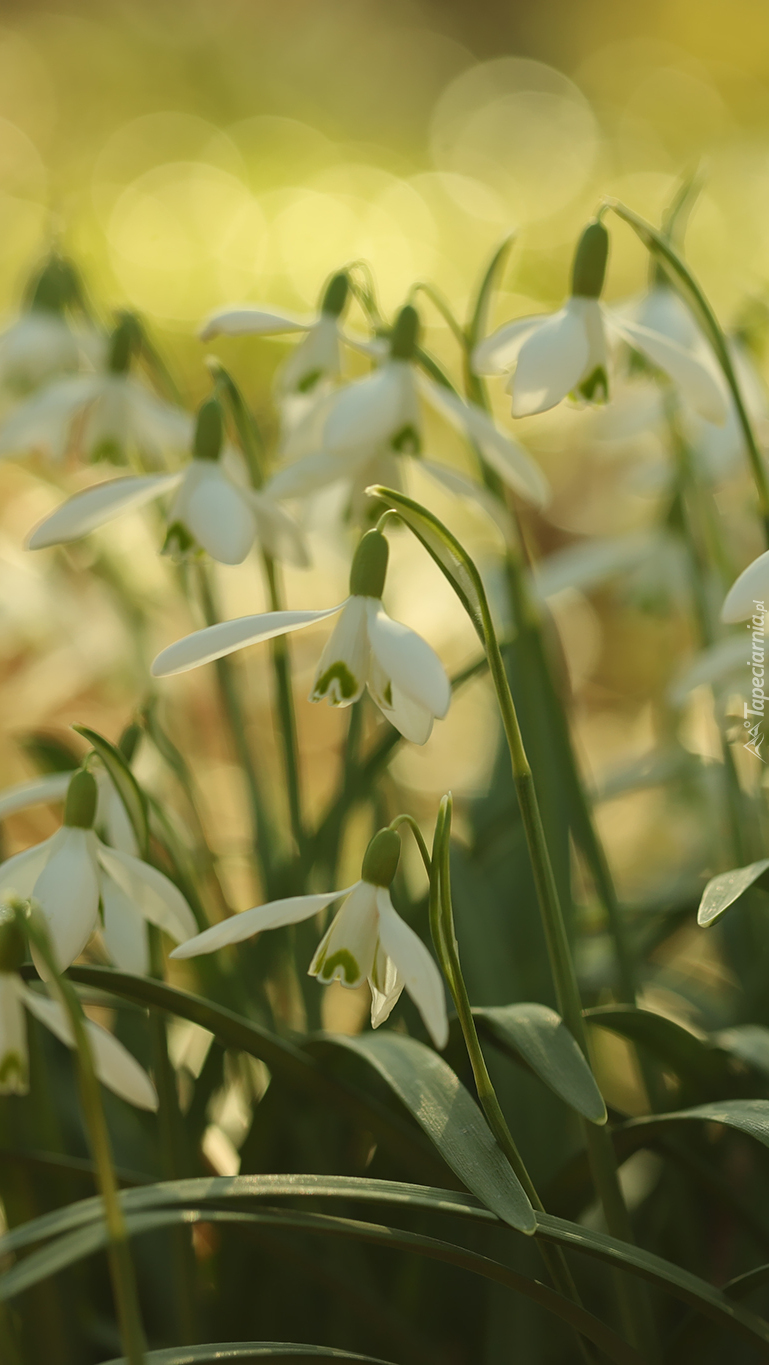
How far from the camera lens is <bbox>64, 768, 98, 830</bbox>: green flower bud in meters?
0.52

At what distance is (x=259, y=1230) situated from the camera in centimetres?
62

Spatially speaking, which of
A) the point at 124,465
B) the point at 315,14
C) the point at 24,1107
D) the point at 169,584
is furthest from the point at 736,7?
the point at 24,1107

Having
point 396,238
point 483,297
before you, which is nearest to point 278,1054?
point 483,297

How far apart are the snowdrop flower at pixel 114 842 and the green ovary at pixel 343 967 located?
0.11 metres

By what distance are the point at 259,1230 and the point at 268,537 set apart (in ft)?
1.40

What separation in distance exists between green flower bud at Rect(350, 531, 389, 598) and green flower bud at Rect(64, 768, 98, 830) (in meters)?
0.16

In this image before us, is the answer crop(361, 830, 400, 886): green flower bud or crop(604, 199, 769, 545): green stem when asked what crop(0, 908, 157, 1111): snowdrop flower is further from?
crop(604, 199, 769, 545): green stem

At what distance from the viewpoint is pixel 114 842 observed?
61cm

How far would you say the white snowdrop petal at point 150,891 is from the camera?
529 millimetres

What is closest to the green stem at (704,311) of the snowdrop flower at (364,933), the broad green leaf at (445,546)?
the broad green leaf at (445,546)

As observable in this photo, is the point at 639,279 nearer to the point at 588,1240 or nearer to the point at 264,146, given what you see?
the point at 264,146

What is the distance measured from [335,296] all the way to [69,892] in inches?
18.5

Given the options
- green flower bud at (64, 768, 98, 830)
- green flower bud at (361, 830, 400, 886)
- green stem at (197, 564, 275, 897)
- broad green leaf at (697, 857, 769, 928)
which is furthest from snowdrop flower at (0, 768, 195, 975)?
green stem at (197, 564, 275, 897)

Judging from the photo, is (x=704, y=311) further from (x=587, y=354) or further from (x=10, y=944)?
(x=10, y=944)
